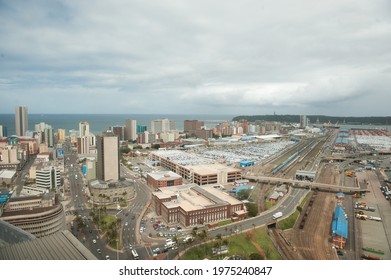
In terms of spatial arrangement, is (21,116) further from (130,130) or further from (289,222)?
(130,130)

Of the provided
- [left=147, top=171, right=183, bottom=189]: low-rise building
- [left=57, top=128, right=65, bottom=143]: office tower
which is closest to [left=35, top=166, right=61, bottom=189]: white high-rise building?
[left=147, top=171, right=183, bottom=189]: low-rise building

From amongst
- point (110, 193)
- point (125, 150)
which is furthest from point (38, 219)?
point (125, 150)

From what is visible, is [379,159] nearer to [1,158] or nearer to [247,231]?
[247,231]

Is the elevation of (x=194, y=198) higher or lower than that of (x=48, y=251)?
lower

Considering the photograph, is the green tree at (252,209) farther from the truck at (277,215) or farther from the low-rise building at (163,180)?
the low-rise building at (163,180)

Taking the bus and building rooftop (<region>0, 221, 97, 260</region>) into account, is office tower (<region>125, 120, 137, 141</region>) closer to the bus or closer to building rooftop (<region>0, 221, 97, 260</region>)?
the bus

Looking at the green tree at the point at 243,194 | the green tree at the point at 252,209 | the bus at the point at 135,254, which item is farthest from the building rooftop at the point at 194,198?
the bus at the point at 135,254
